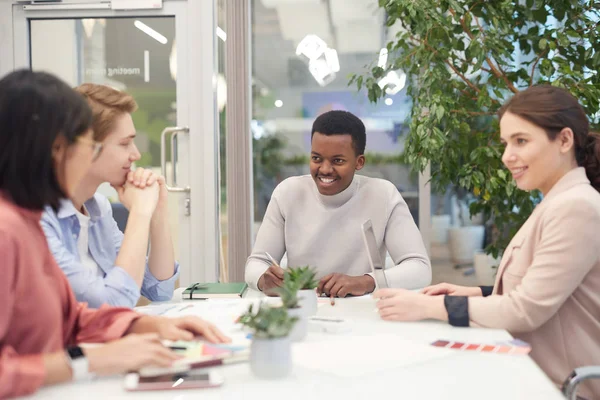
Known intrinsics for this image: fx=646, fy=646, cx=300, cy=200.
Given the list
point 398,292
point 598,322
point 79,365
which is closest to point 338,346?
point 398,292

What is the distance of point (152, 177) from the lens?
2.11m

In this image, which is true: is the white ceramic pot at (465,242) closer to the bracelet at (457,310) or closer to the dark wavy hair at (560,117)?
the dark wavy hair at (560,117)

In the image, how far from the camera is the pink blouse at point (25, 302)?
1.06m

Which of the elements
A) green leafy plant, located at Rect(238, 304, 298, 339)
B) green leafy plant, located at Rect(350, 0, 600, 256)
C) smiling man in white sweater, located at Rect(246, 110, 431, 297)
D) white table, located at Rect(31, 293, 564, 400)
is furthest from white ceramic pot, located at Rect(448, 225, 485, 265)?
green leafy plant, located at Rect(238, 304, 298, 339)

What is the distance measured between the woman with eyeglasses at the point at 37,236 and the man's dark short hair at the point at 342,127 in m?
1.50

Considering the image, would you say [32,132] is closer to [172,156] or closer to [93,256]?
[93,256]

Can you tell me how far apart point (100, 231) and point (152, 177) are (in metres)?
0.25

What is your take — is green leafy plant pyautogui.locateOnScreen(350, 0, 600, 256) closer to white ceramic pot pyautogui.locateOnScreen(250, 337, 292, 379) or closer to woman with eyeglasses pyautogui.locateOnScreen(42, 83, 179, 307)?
woman with eyeglasses pyautogui.locateOnScreen(42, 83, 179, 307)

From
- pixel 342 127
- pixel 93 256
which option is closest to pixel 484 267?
pixel 342 127

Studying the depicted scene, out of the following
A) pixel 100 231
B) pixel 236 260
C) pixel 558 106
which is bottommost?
pixel 236 260

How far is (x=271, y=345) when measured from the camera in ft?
3.88

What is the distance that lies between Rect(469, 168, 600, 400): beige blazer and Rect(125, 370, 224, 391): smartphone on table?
2.47ft

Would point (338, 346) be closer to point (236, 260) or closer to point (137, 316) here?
point (137, 316)

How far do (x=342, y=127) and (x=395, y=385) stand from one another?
1.61 metres
